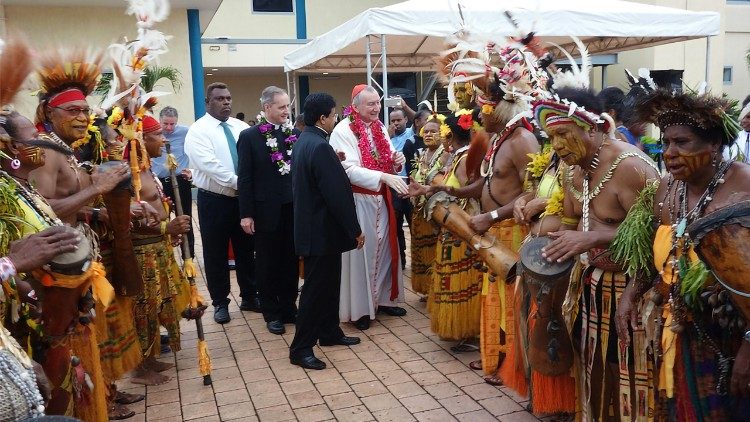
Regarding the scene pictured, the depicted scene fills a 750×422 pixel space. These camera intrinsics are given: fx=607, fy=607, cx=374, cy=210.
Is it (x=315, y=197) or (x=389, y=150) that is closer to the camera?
(x=315, y=197)

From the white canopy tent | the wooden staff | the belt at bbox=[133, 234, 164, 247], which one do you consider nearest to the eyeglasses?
the wooden staff

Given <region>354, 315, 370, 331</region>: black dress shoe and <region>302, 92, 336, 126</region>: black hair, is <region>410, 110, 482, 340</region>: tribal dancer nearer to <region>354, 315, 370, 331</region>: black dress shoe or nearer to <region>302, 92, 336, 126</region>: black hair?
<region>354, 315, 370, 331</region>: black dress shoe

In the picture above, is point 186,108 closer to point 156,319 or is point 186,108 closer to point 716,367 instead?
point 156,319

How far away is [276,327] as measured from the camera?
18.3 ft

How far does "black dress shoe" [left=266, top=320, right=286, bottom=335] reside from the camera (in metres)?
5.55

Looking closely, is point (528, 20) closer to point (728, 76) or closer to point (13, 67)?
point (13, 67)

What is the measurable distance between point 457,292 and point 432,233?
4.37ft

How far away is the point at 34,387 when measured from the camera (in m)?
1.87

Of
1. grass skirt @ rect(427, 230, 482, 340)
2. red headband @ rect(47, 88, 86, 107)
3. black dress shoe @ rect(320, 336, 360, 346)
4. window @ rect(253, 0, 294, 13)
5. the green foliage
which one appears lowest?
black dress shoe @ rect(320, 336, 360, 346)

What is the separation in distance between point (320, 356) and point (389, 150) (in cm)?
203

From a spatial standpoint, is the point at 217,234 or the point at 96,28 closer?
the point at 217,234

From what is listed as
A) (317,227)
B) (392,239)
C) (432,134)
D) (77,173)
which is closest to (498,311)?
(317,227)

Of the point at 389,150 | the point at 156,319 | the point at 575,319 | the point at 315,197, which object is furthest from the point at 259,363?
the point at 575,319

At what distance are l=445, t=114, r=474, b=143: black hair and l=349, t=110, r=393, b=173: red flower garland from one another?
0.68m
